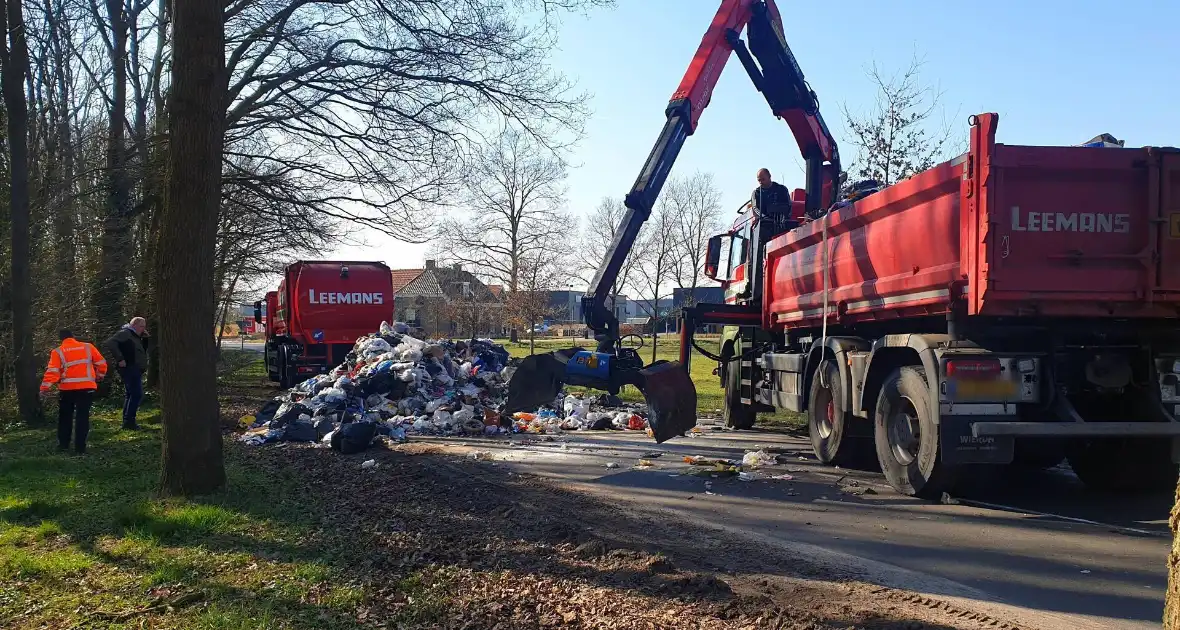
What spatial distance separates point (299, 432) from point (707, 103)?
7.18 metres

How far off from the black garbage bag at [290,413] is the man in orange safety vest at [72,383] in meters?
2.56

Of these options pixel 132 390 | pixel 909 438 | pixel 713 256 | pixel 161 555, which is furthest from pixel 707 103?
pixel 132 390

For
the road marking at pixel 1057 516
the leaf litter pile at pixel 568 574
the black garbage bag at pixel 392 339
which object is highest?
the black garbage bag at pixel 392 339

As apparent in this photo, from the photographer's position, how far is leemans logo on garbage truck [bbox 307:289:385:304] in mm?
20938

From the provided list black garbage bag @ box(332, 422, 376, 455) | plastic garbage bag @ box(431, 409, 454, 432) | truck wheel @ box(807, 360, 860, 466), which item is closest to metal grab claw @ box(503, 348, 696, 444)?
truck wheel @ box(807, 360, 860, 466)

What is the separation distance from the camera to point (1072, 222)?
259 inches

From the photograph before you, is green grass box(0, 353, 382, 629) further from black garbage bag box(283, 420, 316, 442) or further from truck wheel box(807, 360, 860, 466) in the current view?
truck wheel box(807, 360, 860, 466)

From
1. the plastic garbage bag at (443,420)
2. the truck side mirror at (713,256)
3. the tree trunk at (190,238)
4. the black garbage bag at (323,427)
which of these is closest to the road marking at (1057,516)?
the tree trunk at (190,238)

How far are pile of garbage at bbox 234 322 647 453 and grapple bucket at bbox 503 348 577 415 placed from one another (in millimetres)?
2154

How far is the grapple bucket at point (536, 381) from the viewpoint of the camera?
10.0m

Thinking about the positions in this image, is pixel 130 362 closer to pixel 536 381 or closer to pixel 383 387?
pixel 383 387

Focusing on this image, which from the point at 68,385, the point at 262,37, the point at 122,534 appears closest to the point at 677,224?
the point at 262,37

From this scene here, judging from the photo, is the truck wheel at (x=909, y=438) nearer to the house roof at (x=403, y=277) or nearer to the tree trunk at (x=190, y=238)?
the tree trunk at (x=190, y=238)

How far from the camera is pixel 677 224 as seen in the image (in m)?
40.4
